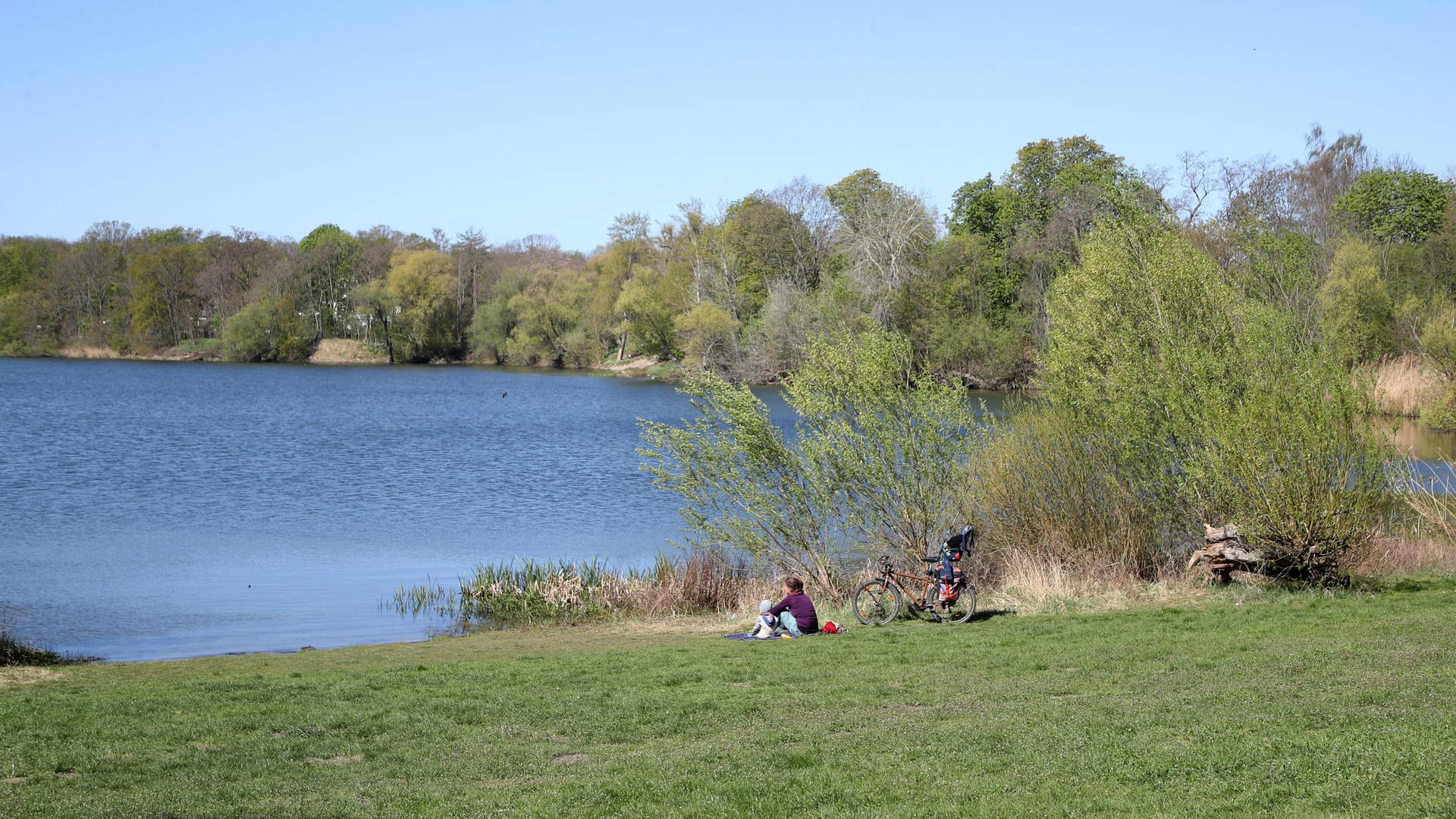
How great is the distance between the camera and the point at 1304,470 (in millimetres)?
16219

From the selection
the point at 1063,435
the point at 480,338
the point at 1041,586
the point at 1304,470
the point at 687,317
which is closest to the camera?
the point at 1304,470

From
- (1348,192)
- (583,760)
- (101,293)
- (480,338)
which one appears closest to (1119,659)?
(583,760)

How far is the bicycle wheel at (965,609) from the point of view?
16.8 meters

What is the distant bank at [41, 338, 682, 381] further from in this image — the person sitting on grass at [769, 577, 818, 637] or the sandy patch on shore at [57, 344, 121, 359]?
the person sitting on grass at [769, 577, 818, 637]

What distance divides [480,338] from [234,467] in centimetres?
7384

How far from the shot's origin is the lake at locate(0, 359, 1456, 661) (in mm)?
20844

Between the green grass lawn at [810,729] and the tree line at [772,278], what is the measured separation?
9141 millimetres

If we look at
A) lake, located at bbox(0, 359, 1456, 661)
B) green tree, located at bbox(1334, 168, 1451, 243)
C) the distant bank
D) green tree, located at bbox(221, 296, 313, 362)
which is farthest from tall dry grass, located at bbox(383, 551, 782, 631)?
green tree, located at bbox(221, 296, 313, 362)

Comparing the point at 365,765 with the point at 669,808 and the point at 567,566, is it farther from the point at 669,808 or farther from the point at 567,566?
the point at 567,566

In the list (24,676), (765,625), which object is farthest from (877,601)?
(24,676)

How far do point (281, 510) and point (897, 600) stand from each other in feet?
69.0

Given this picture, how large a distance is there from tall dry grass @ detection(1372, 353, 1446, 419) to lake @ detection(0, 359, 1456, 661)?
1683 mm

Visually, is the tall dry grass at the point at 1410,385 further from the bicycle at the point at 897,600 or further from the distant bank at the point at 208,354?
the distant bank at the point at 208,354

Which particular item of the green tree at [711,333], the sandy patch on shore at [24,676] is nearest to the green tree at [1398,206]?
the green tree at [711,333]
